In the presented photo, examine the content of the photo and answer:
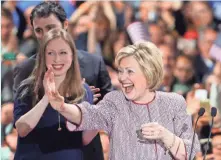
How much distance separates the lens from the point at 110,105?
6.73 ft

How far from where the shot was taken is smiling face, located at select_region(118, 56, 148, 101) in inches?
79.1

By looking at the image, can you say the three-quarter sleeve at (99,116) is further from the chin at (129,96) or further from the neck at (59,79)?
the neck at (59,79)

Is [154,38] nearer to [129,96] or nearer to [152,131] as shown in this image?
[129,96]

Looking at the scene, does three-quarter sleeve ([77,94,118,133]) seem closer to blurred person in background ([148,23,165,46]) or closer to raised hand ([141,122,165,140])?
raised hand ([141,122,165,140])

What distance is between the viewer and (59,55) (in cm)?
248

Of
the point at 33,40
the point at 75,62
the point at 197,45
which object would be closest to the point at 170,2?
the point at 197,45

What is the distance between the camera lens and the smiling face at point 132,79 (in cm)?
201

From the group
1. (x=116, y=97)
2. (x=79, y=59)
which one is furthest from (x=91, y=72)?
(x=116, y=97)

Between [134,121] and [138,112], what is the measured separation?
3 centimetres

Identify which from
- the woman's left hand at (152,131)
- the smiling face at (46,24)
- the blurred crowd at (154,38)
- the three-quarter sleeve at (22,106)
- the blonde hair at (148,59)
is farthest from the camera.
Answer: the blurred crowd at (154,38)

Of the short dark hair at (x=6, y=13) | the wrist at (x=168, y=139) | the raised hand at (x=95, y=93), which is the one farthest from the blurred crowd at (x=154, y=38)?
the wrist at (x=168, y=139)

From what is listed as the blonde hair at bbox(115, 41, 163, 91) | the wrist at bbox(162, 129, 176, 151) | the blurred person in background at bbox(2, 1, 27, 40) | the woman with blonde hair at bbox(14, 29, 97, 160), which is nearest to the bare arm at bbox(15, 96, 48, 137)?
the woman with blonde hair at bbox(14, 29, 97, 160)

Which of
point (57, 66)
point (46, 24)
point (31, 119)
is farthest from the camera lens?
point (46, 24)

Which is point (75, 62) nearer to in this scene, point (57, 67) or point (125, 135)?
point (57, 67)
